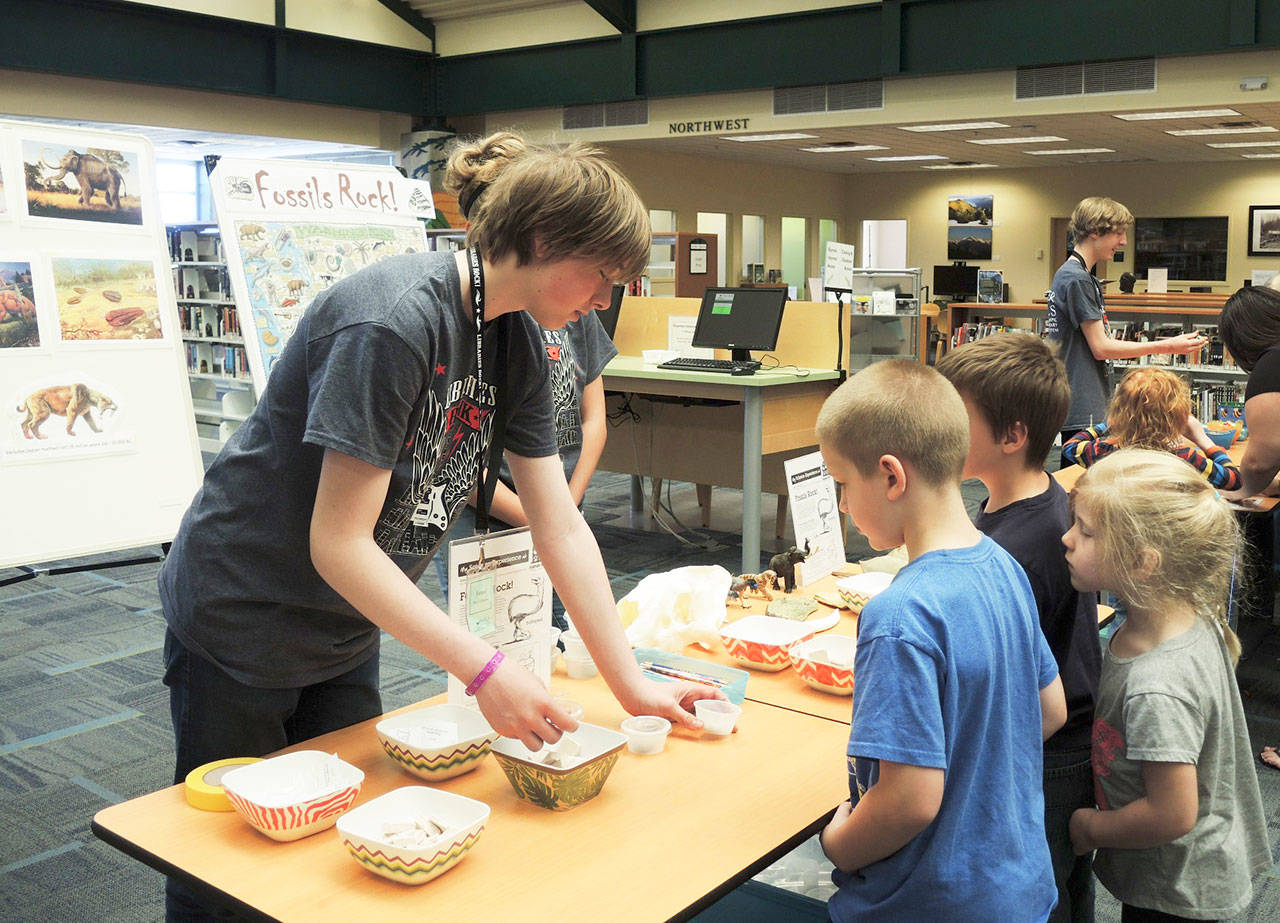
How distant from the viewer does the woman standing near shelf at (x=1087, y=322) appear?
4.45 meters

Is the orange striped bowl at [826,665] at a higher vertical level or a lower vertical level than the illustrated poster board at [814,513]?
lower

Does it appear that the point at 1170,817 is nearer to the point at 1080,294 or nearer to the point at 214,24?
the point at 1080,294

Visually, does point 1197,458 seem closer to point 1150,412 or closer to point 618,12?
point 1150,412

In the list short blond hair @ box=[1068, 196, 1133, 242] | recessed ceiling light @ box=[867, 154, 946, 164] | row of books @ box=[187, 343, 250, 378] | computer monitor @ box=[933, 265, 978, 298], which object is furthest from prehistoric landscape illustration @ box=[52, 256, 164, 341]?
computer monitor @ box=[933, 265, 978, 298]

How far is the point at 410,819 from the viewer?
1.28 m

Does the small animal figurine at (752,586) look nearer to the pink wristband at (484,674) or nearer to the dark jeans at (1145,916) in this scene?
the dark jeans at (1145,916)

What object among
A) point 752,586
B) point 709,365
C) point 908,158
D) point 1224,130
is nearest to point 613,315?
point 709,365

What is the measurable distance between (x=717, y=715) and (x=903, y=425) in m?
0.55

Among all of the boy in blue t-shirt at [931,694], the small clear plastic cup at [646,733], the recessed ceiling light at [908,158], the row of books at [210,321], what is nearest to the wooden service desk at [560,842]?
the small clear plastic cup at [646,733]

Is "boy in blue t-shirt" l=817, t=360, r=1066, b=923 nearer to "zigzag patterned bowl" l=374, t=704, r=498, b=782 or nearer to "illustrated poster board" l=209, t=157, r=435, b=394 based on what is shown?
"zigzag patterned bowl" l=374, t=704, r=498, b=782

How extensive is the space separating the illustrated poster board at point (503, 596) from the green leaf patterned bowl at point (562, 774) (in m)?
0.11

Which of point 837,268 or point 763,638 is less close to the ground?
point 837,268

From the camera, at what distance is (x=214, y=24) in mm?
9359

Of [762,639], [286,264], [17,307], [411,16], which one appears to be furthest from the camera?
[411,16]
